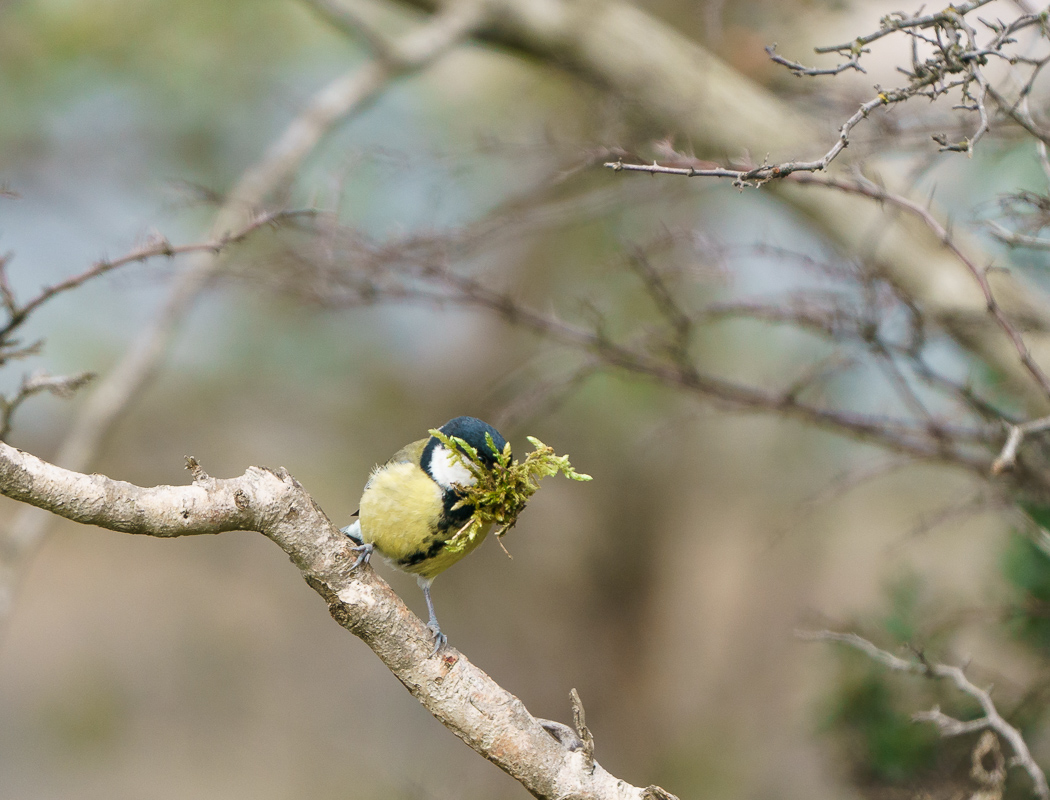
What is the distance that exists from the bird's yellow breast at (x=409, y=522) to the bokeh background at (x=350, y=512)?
2184 mm

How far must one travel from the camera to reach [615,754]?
16.2 ft

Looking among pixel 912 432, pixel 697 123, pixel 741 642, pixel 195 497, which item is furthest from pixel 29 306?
pixel 741 642

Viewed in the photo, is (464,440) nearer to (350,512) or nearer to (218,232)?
(218,232)

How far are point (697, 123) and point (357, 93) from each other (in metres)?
1.24

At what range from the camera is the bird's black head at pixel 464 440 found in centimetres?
170

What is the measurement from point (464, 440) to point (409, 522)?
0.30 m

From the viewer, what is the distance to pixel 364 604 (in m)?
1.53

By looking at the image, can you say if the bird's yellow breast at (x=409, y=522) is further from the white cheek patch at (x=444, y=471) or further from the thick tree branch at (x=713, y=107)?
the thick tree branch at (x=713, y=107)

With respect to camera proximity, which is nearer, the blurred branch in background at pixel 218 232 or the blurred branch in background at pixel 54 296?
the blurred branch in background at pixel 54 296

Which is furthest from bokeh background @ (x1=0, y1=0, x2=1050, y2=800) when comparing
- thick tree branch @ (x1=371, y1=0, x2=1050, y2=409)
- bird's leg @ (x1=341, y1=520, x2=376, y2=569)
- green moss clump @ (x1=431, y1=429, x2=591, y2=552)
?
green moss clump @ (x1=431, y1=429, x2=591, y2=552)

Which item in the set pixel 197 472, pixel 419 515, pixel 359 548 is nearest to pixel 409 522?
pixel 419 515

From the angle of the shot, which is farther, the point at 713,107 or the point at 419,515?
the point at 713,107

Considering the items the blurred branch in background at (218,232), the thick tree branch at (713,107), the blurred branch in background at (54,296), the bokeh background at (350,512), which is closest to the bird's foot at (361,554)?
the blurred branch in background at (54,296)

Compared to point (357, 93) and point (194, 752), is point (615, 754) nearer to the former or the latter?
point (194, 752)
